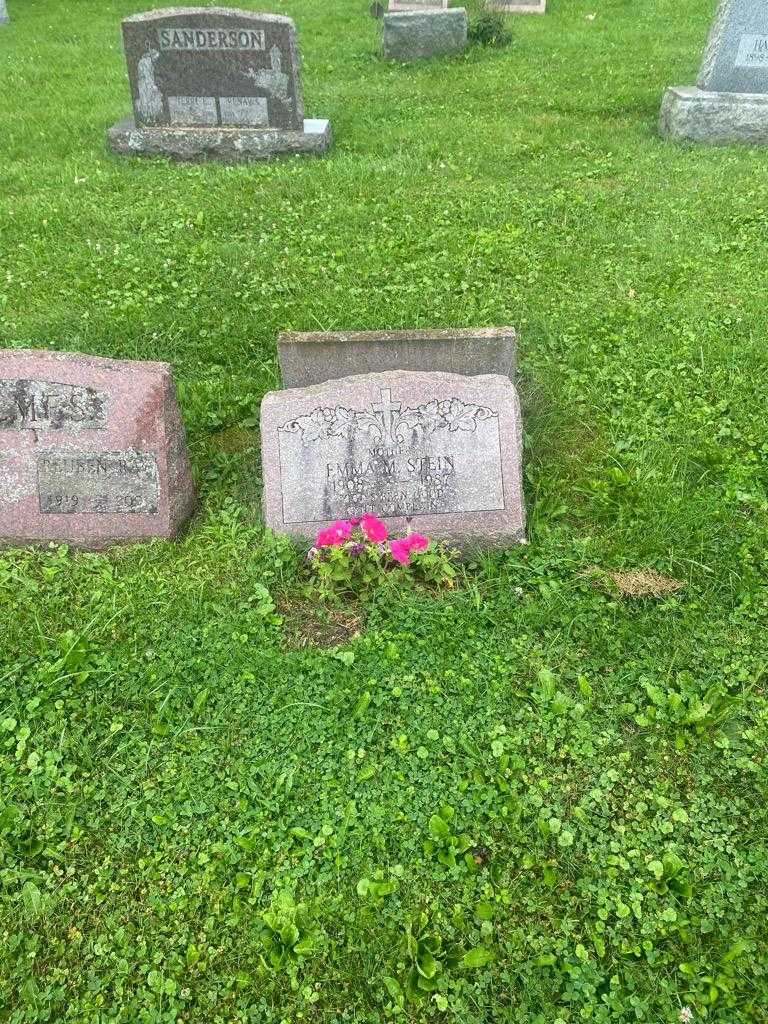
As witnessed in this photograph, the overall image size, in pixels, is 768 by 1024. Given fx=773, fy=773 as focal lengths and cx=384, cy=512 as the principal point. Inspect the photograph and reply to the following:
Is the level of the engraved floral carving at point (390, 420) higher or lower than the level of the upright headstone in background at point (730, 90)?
lower

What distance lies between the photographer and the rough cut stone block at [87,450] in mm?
3855

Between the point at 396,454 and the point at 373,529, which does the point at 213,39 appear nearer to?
the point at 396,454

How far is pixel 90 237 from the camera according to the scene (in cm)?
679

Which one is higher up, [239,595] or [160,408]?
[160,408]

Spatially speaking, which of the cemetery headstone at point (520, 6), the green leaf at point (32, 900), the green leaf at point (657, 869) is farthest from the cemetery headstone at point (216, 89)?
the green leaf at point (657, 869)

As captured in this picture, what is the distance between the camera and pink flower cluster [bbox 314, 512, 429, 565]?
3.75 m

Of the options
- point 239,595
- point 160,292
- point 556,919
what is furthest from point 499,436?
point 160,292

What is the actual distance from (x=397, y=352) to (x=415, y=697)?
6.32ft

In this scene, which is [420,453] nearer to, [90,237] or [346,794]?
[346,794]

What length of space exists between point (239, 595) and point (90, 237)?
4557mm

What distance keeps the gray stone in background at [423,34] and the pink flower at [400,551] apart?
1072cm

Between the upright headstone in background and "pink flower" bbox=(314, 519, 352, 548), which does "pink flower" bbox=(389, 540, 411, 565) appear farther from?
the upright headstone in background

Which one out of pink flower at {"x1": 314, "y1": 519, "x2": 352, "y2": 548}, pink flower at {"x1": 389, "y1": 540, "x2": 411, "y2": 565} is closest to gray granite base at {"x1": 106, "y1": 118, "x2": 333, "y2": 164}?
pink flower at {"x1": 314, "y1": 519, "x2": 352, "y2": 548}

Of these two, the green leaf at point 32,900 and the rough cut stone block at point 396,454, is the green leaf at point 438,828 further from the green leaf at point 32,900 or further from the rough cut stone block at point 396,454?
the rough cut stone block at point 396,454
